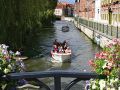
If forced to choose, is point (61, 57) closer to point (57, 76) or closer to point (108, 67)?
point (57, 76)

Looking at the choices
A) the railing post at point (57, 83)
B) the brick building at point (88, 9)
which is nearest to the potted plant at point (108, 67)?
the railing post at point (57, 83)

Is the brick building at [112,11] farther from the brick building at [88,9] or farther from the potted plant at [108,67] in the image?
the potted plant at [108,67]

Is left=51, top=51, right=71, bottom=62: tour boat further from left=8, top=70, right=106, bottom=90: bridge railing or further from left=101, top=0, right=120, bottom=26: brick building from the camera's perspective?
left=8, top=70, right=106, bottom=90: bridge railing

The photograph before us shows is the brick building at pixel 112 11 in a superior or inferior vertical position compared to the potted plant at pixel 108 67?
inferior

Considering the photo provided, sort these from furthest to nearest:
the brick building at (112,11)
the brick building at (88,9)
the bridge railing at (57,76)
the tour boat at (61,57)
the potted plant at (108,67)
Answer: the brick building at (88,9) → the brick building at (112,11) → the tour boat at (61,57) → the bridge railing at (57,76) → the potted plant at (108,67)

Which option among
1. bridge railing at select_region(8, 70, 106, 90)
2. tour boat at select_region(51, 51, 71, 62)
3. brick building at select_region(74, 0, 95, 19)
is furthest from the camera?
brick building at select_region(74, 0, 95, 19)

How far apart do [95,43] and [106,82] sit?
46748mm

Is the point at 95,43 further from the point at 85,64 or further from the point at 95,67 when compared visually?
the point at 95,67

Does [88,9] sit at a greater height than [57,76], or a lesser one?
lesser

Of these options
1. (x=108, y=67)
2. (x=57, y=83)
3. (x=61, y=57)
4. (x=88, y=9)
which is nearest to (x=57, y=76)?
(x=57, y=83)

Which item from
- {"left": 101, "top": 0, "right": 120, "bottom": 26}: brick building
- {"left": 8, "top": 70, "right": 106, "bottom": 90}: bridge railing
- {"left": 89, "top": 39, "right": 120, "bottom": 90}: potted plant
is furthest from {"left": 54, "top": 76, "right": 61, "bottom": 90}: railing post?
{"left": 101, "top": 0, "right": 120, "bottom": 26}: brick building

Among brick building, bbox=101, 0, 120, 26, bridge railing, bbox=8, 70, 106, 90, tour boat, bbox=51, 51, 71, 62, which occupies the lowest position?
tour boat, bbox=51, 51, 71, 62

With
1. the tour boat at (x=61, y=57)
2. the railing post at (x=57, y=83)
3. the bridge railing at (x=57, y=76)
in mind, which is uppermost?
the bridge railing at (x=57, y=76)

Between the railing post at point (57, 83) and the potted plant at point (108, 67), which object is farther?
the railing post at point (57, 83)
